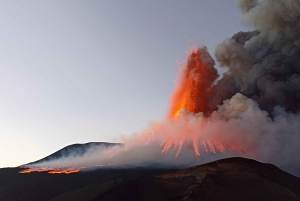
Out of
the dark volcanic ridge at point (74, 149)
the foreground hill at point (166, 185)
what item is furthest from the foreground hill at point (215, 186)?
the dark volcanic ridge at point (74, 149)

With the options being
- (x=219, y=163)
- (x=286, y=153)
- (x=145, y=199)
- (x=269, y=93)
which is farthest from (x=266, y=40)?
(x=145, y=199)

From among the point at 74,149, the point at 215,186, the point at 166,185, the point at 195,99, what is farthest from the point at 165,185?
the point at 74,149

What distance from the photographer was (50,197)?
41.0 metres

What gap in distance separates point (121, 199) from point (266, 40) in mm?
47330

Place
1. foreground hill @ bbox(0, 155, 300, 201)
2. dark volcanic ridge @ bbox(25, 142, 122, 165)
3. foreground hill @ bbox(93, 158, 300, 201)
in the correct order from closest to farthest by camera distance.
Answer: foreground hill @ bbox(93, 158, 300, 201)
foreground hill @ bbox(0, 155, 300, 201)
dark volcanic ridge @ bbox(25, 142, 122, 165)

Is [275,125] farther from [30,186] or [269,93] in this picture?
[30,186]

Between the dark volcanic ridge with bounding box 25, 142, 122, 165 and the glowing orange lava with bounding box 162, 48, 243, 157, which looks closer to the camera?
the glowing orange lava with bounding box 162, 48, 243, 157

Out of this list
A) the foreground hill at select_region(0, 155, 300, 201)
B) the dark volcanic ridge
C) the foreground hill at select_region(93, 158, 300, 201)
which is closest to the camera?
the foreground hill at select_region(93, 158, 300, 201)

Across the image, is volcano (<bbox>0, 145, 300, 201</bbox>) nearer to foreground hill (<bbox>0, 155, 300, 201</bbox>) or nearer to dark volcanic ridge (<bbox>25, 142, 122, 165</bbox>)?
foreground hill (<bbox>0, 155, 300, 201</bbox>)

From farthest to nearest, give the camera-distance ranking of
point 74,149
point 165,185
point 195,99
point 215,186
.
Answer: point 74,149
point 195,99
point 215,186
point 165,185

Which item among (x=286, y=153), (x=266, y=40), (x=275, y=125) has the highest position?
(x=266, y=40)

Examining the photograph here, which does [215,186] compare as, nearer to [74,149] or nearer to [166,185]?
[166,185]

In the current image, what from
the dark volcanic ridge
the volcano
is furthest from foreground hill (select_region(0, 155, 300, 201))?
the dark volcanic ridge

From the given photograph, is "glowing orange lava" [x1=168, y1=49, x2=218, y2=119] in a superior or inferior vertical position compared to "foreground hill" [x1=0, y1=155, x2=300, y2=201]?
superior
